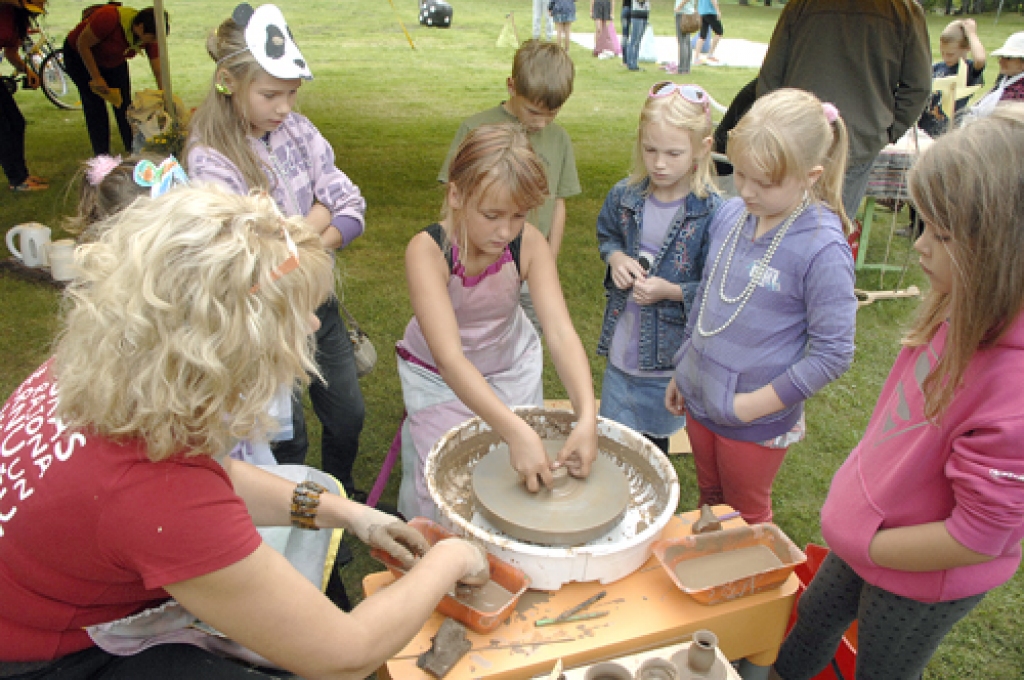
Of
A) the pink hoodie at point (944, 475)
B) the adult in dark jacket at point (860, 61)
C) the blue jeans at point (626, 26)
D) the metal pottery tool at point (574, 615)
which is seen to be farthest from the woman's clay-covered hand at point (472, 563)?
the blue jeans at point (626, 26)

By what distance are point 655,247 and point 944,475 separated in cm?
129

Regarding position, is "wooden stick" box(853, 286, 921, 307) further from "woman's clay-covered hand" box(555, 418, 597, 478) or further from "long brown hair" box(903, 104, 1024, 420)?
"long brown hair" box(903, 104, 1024, 420)

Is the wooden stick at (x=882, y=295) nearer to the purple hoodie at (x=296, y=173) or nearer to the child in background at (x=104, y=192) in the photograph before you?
the purple hoodie at (x=296, y=173)

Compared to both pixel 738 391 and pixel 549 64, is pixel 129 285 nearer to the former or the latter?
pixel 738 391

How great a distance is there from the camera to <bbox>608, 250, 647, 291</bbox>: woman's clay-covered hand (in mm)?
2520

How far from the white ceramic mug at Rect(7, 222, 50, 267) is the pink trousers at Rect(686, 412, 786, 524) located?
4.65m

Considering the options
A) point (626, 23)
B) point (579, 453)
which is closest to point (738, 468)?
point (579, 453)

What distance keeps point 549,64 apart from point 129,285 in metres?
2.17

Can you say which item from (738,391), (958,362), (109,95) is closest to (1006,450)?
(958,362)

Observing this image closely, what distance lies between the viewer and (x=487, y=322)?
7.86 ft

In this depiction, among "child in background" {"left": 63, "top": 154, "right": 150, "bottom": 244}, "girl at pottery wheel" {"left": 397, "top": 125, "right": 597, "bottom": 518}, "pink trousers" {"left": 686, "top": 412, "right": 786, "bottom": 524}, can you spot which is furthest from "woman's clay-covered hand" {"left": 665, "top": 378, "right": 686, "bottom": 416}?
"child in background" {"left": 63, "top": 154, "right": 150, "bottom": 244}

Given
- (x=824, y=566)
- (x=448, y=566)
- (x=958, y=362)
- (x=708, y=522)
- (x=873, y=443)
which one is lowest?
(x=824, y=566)

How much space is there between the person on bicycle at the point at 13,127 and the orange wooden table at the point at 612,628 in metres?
6.45

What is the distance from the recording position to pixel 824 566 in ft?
6.30
